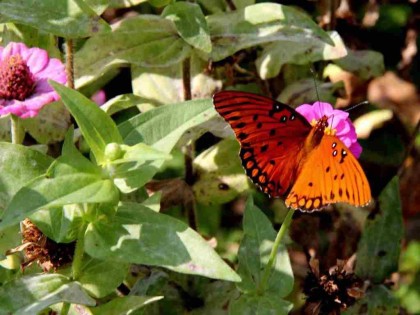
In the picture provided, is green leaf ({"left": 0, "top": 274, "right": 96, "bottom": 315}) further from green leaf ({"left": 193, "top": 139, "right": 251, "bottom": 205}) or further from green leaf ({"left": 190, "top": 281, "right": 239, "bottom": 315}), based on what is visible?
green leaf ({"left": 193, "top": 139, "right": 251, "bottom": 205})

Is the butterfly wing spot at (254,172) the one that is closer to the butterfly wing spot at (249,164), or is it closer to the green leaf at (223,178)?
the butterfly wing spot at (249,164)

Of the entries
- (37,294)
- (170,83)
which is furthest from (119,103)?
(37,294)

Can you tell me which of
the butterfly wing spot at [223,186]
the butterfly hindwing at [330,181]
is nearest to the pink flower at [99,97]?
the butterfly wing spot at [223,186]

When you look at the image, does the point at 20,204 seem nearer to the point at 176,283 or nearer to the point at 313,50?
the point at 176,283

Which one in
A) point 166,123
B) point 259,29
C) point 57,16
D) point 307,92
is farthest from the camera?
point 307,92

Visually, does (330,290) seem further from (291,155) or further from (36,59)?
(36,59)

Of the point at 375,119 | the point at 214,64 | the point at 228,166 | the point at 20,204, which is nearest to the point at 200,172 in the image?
the point at 228,166
